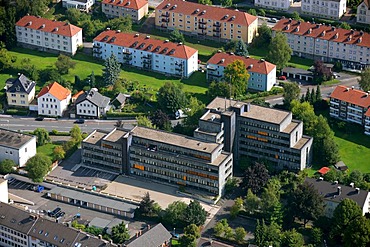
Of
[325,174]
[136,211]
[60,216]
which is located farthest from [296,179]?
[60,216]

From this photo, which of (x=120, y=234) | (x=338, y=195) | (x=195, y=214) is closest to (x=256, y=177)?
(x=195, y=214)

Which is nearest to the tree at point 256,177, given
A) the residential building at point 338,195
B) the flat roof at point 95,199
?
the residential building at point 338,195

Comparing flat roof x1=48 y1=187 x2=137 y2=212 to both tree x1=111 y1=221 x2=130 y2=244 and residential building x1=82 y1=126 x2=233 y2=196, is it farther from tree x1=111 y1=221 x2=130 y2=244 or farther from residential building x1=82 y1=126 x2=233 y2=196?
residential building x1=82 y1=126 x2=233 y2=196

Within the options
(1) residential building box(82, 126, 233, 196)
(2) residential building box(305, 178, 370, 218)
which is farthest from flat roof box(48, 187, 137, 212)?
(2) residential building box(305, 178, 370, 218)

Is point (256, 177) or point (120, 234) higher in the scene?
point (256, 177)

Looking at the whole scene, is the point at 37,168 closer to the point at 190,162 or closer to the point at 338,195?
the point at 190,162

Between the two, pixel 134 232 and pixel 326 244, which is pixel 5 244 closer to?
pixel 134 232

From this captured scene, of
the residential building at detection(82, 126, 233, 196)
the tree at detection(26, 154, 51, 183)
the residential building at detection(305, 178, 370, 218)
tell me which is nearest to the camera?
the residential building at detection(305, 178, 370, 218)
